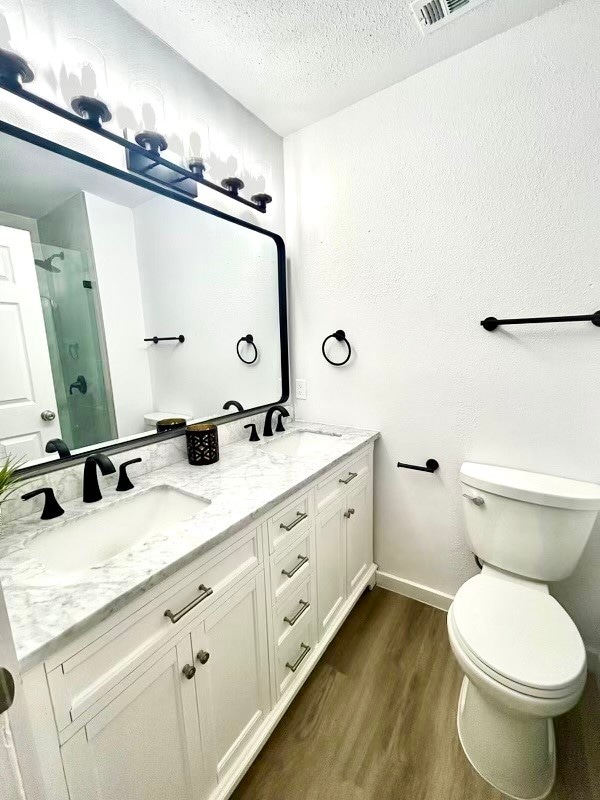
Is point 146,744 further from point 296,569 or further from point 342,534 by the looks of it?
point 342,534

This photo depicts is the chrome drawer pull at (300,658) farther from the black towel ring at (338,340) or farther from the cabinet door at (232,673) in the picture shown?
the black towel ring at (338,340)

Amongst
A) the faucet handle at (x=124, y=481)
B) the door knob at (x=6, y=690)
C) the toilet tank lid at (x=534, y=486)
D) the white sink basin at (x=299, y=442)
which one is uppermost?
the door knob at (x=6, y=690)

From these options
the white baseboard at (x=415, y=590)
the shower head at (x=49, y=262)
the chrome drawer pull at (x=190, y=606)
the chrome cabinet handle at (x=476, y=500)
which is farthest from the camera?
the white baseboard at (x=415, y=590)

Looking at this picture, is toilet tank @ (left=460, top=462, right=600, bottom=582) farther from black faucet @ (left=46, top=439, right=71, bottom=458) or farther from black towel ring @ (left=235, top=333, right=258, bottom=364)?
black faucet @ (left=46, top=439, right=71, bottom=458)

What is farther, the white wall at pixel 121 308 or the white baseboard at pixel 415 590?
the white baseboard at pixel 415 590

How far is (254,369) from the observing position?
73.7 inches

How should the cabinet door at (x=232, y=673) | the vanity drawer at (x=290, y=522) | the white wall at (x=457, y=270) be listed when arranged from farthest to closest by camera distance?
1. the white wall at (x=457, y=270)
2. the vanity drawer at (x=290, y=522)
3. the cabinet door at (x=232, y=673)

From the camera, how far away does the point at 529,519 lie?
1.26 meters

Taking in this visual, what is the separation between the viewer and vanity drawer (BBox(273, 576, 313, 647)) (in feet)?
3.86

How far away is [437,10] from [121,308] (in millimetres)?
1515

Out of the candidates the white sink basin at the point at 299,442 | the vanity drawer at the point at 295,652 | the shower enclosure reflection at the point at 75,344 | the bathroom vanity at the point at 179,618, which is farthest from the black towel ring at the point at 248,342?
the vanity drawer at the point at 295,652

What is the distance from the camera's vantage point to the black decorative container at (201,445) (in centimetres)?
139

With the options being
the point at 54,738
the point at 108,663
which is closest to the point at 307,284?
the point at 108,663

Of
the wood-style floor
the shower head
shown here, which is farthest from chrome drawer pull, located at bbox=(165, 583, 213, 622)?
the shower head
